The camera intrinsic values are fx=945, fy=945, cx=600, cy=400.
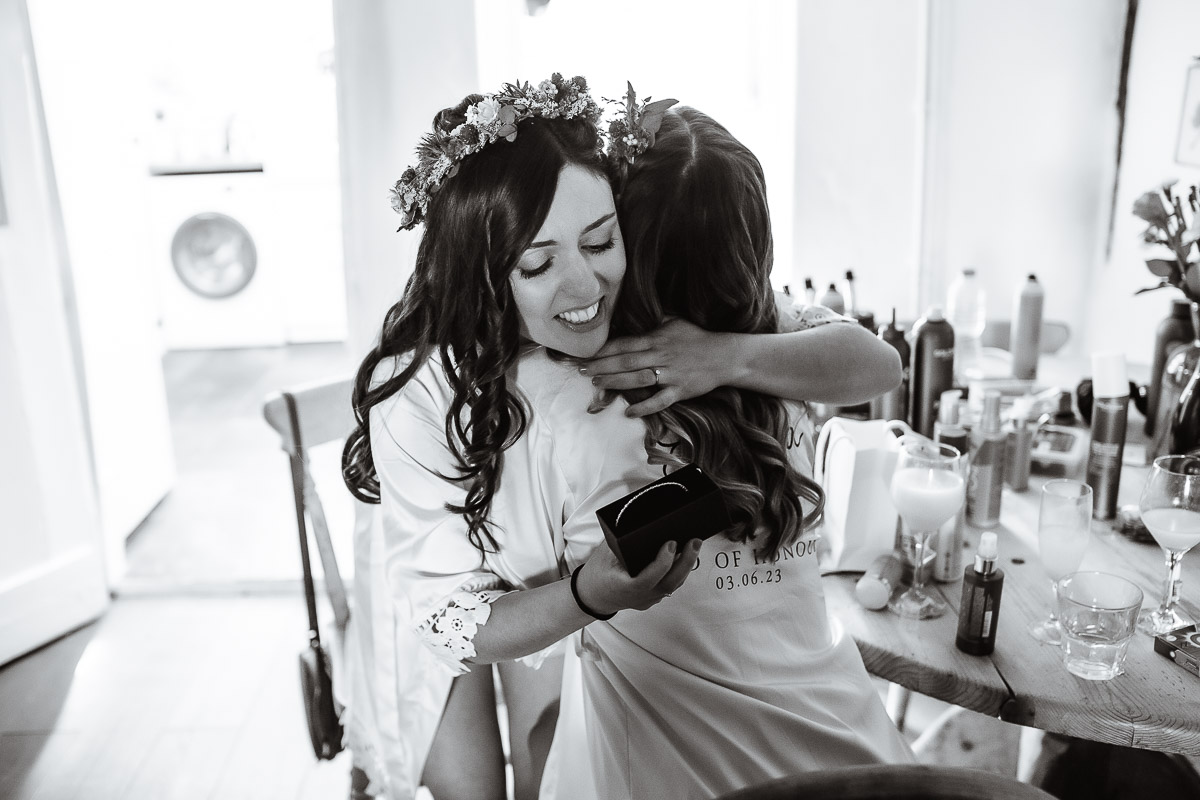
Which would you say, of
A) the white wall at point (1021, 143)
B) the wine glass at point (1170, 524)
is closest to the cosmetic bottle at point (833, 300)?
the wine glass at point (1170, 524)

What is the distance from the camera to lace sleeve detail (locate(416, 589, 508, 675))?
1.11m

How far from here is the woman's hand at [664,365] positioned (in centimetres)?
115

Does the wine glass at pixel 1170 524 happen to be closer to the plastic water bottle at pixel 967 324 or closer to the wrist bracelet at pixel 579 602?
the wrist bracelet at pixel 579 602

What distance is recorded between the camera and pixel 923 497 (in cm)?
131

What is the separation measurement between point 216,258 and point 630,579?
5.56 meters

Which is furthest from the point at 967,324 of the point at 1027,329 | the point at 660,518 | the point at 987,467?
the point at 660,518

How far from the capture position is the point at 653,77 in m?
2.84

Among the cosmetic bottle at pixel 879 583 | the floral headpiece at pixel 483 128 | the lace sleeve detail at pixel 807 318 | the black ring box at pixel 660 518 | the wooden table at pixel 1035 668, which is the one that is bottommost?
the wooden table at pixel 1035 668

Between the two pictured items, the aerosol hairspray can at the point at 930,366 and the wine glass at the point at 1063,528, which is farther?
the aerosol hairspray can at the point at 930,366

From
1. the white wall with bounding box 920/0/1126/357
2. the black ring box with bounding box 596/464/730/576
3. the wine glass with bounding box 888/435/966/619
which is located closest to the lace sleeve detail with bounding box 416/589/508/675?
the black ring box with bounding box 596/464/730/576

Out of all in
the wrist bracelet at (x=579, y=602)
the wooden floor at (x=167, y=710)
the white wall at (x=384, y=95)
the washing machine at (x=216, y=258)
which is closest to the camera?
the wrist bracelet at (x=579, y=602)

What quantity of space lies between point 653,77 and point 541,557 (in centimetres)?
205

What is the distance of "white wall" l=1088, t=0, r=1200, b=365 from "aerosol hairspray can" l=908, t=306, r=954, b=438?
0.97 metres

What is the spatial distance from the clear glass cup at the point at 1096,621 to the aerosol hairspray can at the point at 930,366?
669 millimetres
